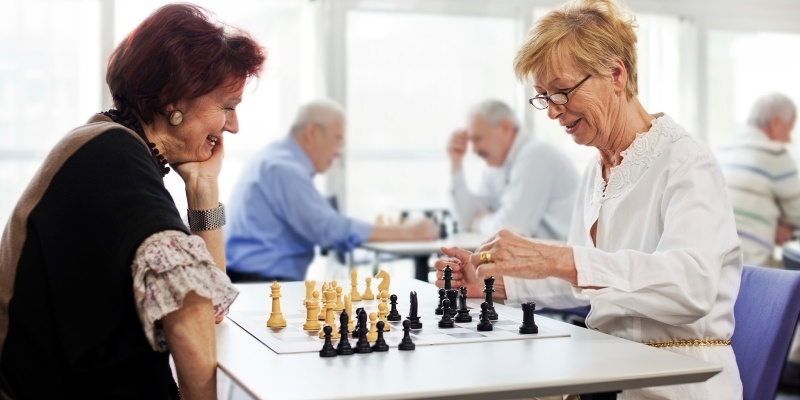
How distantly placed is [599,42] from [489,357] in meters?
0.94

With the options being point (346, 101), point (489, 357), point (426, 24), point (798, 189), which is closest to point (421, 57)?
point (426, 24)

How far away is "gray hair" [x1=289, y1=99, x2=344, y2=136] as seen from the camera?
5.07 meters

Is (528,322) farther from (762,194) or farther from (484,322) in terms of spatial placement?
(762,194)

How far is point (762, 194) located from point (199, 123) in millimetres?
4198

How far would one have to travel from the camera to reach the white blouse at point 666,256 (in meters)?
1.96

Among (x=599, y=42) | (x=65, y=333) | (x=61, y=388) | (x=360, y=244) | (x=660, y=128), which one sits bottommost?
(x=360, y=244)

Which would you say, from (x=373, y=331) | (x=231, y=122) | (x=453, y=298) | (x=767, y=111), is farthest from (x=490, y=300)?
(x=767, y=111)

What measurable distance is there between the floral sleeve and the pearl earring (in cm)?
40

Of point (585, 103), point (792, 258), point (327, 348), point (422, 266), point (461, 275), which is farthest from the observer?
point (422, 266)

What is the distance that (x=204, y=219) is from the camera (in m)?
2.25

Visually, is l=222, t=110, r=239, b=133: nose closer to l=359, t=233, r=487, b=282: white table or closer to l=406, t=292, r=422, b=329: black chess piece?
l=406, t=292, r=422, b=329: black chess piece

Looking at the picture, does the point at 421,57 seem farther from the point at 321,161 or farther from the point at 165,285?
the point at 165,285

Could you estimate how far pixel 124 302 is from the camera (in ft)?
5.24

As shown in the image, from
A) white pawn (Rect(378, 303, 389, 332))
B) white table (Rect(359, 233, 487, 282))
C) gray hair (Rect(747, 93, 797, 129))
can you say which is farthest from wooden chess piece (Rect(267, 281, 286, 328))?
gray hair (Rect(747, 93, 797, 129))
